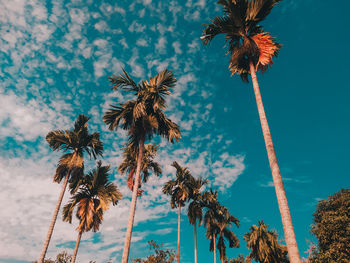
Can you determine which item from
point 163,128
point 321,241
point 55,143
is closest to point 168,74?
point 163,128

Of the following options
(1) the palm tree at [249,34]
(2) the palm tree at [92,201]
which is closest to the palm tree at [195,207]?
(2) the palm tree at [92,201]

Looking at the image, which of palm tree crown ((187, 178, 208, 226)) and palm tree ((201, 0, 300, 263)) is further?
palm tree crown ((187, 178, 208, 226))

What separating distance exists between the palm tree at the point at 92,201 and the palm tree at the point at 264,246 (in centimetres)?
1956

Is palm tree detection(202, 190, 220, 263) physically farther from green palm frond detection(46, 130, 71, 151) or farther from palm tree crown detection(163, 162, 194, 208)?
green palm frond detection(46, 130, 71, 151)

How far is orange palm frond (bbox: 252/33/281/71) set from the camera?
990 centimetres

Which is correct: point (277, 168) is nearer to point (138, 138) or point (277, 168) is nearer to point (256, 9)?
point (256, 9)

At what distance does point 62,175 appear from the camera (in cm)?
1839

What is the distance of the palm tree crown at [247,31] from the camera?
10047 millimetres

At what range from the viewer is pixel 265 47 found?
10055 mm

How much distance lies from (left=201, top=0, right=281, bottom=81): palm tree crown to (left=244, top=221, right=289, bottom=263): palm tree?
79.9ft

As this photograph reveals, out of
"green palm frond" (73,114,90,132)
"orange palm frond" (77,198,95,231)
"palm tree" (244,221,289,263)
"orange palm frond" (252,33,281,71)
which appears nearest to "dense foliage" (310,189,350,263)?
"palm tree" (244,221,289,263)

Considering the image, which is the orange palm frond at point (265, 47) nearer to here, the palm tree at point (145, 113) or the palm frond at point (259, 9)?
the palm frond at point (259, 9)

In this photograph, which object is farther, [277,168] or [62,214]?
[62,214]

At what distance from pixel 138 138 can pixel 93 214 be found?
32.2 ft
